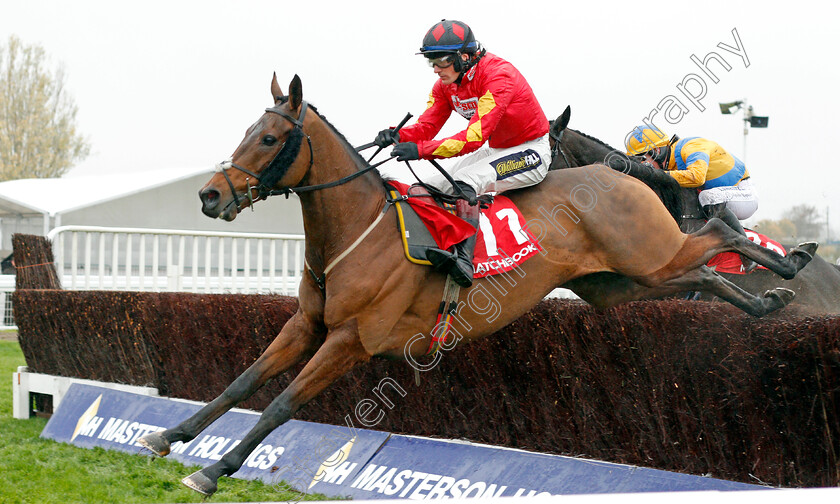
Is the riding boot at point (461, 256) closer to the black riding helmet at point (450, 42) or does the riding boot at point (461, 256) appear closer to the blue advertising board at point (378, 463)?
the black riding helmet at point (450, 42)

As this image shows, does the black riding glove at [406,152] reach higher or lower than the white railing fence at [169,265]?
higher

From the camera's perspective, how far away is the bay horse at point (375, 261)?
3607mm

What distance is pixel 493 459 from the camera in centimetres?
425

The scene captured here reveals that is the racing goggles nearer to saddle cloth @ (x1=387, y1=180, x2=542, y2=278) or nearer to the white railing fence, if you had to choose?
saddle cloth @ (x1=387, y1=180, x2=542, y2=278)

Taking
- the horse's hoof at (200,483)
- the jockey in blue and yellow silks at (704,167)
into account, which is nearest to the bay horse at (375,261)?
the horse's hoof at (200,483)

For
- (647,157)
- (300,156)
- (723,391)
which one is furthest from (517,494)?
(647,157)

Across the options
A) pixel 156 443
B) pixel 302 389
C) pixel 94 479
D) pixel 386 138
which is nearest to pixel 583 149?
pixel 386 138

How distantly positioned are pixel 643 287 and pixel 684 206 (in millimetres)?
1304

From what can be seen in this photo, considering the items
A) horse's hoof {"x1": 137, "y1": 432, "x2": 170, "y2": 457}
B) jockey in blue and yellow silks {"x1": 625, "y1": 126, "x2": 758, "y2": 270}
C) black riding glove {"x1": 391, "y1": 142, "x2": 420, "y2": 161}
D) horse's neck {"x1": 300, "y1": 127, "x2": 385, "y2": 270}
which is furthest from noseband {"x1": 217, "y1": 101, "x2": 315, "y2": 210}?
jockey in blue and yellow silks {"x1": 625, "y1": 126, "x2": 758, "y2": 270}

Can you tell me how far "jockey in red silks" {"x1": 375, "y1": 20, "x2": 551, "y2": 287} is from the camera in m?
3.91

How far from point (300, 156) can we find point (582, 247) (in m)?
1.53

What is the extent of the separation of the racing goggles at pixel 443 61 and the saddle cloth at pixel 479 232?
61cm

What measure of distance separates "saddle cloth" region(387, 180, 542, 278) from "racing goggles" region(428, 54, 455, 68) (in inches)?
24.2

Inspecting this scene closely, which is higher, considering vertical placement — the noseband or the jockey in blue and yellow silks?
the noseband
